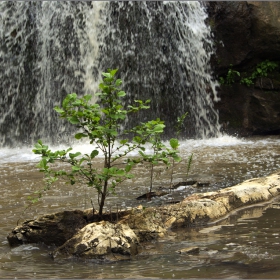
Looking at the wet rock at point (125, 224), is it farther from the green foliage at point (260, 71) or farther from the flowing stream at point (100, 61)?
the green foliage at point (260, 71)

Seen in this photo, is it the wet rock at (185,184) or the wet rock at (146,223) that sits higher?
the wet rock at (185,184)

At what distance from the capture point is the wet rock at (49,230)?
13.9ft

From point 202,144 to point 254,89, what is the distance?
2235mm

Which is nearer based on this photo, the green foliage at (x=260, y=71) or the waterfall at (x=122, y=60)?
the green foliage at (x=260, y=71)

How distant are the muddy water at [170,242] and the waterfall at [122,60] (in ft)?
16.0

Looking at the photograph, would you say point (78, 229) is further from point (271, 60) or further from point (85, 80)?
point (271, 60)

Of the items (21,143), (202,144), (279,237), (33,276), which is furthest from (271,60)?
(33,276)

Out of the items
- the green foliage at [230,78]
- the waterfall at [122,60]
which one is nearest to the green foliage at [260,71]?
the green foliage at [230,78]

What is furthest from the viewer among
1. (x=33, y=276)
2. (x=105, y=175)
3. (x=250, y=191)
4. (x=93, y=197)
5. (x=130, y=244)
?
(x=93, y=197)

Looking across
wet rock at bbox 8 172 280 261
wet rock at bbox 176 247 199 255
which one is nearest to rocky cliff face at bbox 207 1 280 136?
wet rock at bbox 8 172 280 261

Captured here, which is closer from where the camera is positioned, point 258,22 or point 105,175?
point 105,175

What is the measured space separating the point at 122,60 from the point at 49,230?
824 centimetres

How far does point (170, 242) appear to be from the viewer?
13.4 feet

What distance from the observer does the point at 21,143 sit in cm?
1214
